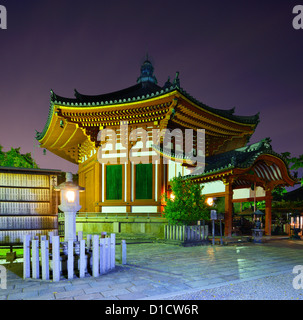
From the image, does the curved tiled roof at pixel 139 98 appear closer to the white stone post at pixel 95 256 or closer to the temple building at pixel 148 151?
the temple building at pixel 148 151

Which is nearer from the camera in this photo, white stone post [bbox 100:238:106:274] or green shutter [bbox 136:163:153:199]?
white stone post [bbox 100:238:106:274]

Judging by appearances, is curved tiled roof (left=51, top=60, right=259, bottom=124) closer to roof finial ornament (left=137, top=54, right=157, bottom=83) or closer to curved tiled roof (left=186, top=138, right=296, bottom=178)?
roof finial ornament (left=137, top=54, right=157, bottom=83)

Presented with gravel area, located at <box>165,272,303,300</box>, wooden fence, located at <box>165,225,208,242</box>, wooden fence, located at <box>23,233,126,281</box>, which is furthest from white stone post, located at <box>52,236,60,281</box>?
wooden fence, located at <box>165,225,208,242</box>

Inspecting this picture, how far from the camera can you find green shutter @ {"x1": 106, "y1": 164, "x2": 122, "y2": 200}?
16.9 meters

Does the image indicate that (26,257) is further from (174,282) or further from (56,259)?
(174,282)

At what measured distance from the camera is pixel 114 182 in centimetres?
1698

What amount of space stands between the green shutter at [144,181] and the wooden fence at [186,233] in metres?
4.02

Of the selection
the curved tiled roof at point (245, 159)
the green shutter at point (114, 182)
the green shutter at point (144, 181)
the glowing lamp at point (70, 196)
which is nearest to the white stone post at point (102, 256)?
the glowing lamp at point (70, 196)

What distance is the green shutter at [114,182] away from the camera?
1686 centimetres

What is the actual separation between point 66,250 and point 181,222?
6876mm

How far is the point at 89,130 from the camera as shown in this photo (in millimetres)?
17359

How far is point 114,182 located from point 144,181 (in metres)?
2.03

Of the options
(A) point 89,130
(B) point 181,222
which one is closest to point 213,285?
(B) point 181,222
